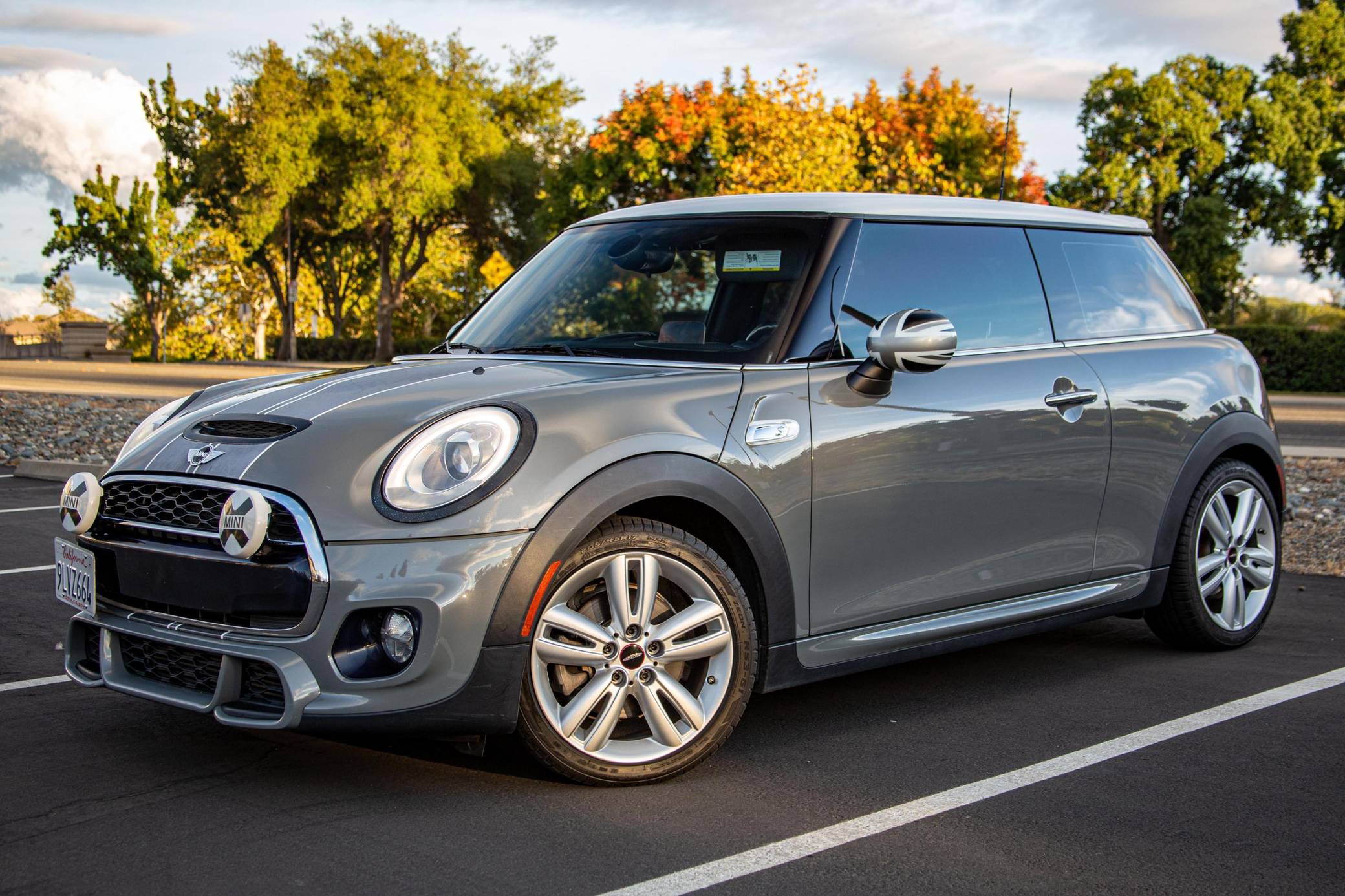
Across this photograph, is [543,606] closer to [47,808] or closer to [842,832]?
[842,832]

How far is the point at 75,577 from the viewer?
147 inches

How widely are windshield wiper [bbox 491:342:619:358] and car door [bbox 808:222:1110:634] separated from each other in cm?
70

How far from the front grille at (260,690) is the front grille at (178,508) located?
32cm

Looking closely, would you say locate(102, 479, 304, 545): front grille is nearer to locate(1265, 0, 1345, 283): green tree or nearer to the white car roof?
the white car roof

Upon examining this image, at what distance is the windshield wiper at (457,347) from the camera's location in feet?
14.8

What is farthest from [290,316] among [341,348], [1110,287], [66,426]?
[1110,287]

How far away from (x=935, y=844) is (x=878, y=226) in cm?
204

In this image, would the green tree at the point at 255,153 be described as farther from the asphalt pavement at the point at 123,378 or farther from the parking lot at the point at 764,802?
the parking lot at the point at 764,802

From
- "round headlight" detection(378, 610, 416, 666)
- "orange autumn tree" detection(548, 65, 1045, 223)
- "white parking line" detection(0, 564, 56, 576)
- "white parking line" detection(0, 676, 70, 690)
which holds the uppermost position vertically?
"orange autumn tree" detection(548, 65, 1045, 223)

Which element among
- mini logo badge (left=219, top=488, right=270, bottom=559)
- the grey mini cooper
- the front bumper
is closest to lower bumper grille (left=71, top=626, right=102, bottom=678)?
the grey mini cooper

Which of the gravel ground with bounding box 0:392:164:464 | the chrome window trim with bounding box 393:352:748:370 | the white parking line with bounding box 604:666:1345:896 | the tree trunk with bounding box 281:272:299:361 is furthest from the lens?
the tree trunk with bounding box 281:272:299:361

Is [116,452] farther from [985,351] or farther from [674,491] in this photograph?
[674,491]

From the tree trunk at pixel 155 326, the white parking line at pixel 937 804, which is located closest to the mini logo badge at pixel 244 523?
the white parking line at pixel 937 804

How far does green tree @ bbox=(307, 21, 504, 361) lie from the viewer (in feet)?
140
